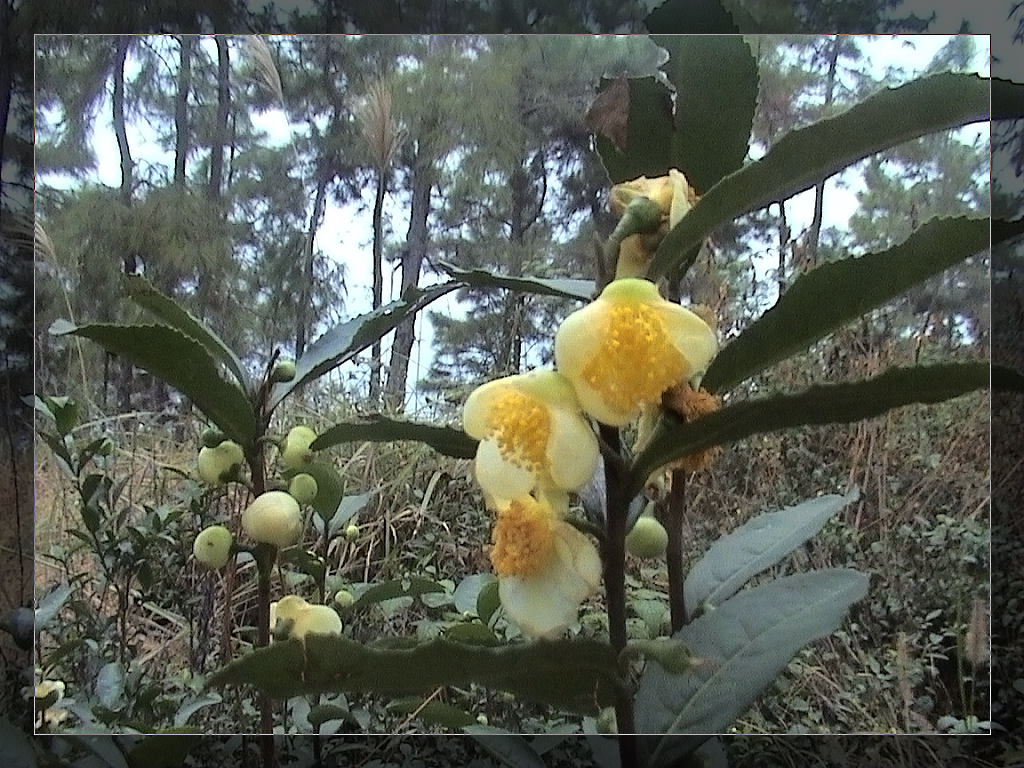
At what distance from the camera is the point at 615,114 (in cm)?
55

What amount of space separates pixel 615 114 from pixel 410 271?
0.24m

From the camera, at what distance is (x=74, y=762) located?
2.09 feet

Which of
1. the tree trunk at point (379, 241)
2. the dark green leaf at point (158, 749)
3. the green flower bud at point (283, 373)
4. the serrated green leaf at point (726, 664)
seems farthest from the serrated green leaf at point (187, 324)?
the serrated green leaf at point (726, 664)

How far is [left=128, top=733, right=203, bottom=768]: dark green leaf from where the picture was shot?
607 mm

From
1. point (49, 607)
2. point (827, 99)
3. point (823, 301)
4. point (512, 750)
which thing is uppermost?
point (827, 99)

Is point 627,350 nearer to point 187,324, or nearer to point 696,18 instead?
point 696,18

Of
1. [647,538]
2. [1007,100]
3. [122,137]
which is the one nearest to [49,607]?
[122,137]

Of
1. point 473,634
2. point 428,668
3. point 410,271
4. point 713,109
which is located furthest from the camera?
point 410,271

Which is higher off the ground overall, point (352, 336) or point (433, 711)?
point (352, 336)

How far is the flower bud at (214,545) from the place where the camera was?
0.69 m

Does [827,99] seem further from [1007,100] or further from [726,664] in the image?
Answer: [726,664]

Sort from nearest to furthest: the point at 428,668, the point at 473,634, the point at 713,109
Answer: the point at 428,668
the point at 713,109
the point at 473,634

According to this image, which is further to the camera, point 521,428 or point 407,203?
point 407,203

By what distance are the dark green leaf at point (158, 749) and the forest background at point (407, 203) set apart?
213mm
